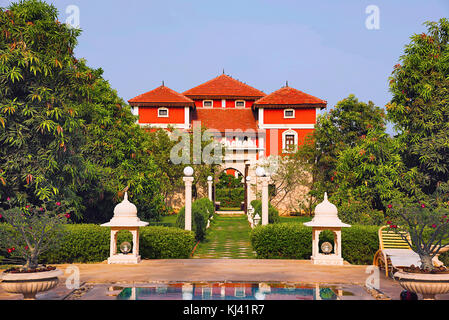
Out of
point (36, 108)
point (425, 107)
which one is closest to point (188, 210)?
point (36, 108)

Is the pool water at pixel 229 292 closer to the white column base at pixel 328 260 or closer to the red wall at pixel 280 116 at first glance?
the white column base at pixel 328 260

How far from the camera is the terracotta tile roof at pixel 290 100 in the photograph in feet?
132

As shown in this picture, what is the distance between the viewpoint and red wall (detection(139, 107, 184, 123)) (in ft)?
135

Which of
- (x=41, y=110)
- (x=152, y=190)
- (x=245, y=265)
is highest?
(x=41, y=110)

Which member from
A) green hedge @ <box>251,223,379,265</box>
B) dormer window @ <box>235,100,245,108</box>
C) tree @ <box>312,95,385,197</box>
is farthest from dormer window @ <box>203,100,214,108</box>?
green hedge @ <box>251,223,379,265</box>

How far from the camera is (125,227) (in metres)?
10.7

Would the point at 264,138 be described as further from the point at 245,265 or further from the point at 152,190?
the point at 245,265

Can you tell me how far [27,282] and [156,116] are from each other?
118ft

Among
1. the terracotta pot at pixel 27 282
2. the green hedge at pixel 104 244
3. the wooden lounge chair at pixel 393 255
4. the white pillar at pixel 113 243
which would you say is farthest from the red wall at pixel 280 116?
the terracotta pot at pixel 27 282

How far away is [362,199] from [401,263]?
44.3 feet

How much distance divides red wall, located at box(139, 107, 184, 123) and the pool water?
33953mm

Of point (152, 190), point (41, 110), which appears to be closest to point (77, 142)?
point (41, 110)

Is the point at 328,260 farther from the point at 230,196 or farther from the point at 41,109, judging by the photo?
the point at 230,196

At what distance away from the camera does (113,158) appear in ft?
66.6
